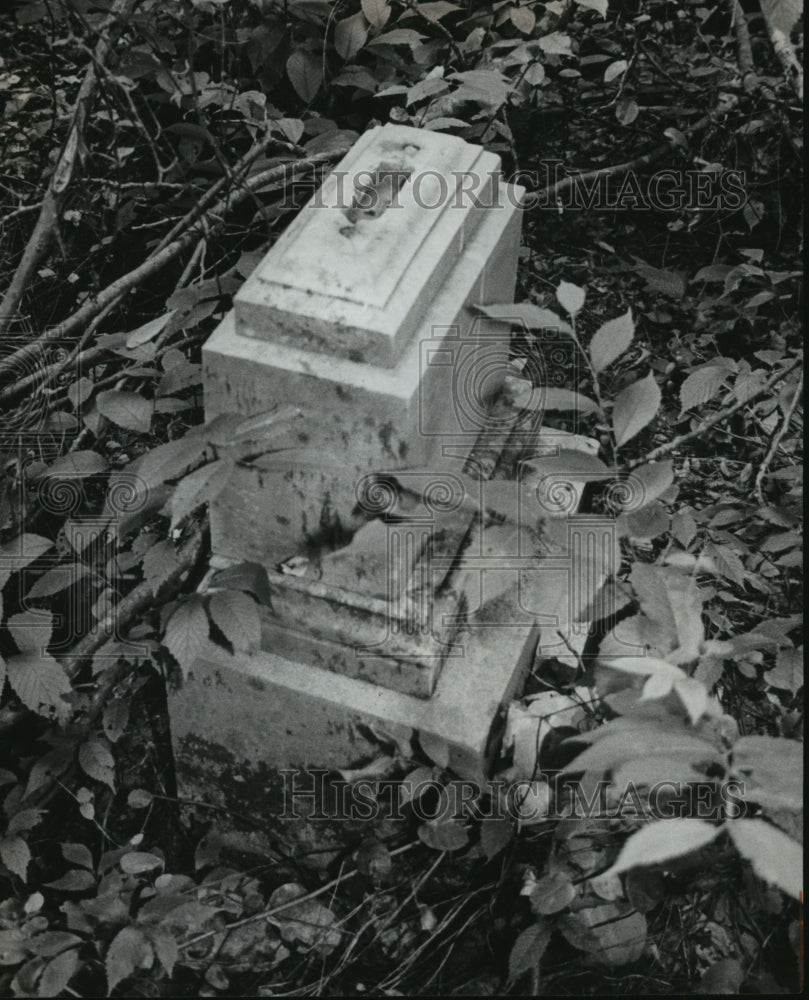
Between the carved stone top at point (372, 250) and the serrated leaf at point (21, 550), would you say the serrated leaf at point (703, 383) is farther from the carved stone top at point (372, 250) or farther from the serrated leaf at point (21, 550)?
the serrated leaf at point (21, 550)

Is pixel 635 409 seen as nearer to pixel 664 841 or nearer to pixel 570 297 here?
pixel 570 297

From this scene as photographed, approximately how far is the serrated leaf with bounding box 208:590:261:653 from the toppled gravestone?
10 centimetres

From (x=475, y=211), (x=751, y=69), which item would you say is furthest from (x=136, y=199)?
(x=751, y=69)

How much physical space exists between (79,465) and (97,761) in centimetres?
68

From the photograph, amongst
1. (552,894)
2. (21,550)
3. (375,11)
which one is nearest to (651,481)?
(552,894)

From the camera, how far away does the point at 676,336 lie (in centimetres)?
334

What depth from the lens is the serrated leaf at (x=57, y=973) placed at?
5.85 feet

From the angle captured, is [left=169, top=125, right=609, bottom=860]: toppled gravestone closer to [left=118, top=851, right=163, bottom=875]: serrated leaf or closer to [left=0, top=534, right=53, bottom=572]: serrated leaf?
[left=118, top=851, right=163, bottom=875]: serrated leaf

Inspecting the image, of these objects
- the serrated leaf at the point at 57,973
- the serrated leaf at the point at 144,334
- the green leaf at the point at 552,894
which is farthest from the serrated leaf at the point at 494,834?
the serrated leaf at the point at 144,334

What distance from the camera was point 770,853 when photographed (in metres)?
1.19

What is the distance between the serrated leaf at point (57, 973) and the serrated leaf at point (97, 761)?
398 millimetres

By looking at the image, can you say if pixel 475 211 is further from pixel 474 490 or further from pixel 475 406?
pixel 474 490

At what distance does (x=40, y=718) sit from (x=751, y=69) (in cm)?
300

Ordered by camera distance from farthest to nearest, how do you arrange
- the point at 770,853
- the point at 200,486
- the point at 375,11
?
the point at 375,11 < the point at 200,486 < the point at 770,853
